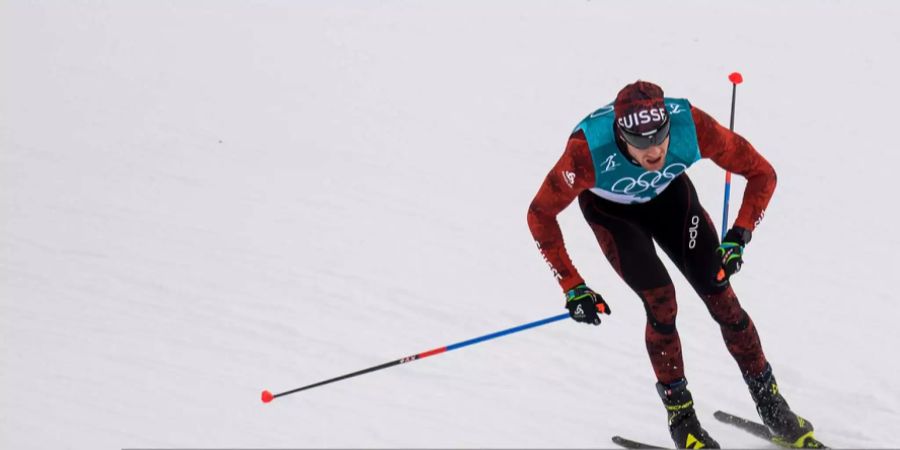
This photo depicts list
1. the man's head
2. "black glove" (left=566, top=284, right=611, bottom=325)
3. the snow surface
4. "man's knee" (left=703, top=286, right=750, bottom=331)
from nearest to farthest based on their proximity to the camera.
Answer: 1. the man's head
2. "black glove" (left=566, top=284, right=611, bottom=325)
3. "man's knee" (left=703, top=286, right=750, bottom=331)
4. the snow surface

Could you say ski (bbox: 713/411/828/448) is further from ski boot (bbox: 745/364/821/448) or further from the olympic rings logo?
the olympic rings logo

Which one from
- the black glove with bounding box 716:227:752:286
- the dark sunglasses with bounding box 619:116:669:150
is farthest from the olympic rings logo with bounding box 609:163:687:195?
the black glove with bounding box 716:227:752:286

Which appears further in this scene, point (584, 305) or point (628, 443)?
point (628, 443)

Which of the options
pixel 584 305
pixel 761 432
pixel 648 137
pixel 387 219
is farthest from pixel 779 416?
pixel 387 219

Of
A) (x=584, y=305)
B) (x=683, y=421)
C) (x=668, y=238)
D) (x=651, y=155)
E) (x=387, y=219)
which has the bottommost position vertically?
(x=683, y=421)

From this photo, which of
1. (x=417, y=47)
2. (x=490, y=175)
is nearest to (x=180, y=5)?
(x=417, y=47)

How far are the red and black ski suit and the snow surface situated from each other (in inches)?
31.1

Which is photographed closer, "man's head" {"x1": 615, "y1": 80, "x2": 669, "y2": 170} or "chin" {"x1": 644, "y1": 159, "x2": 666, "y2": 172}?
"man's head" {"x1": 615, "y1": 80, "x2": 669, "y2": 170}

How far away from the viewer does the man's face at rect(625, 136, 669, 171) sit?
155 inches

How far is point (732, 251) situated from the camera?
13.7ft

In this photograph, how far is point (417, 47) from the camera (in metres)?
13.9

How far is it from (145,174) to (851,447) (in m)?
7.53

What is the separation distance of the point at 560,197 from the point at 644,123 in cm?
50

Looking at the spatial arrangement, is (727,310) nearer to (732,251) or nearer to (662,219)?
(732,251)
